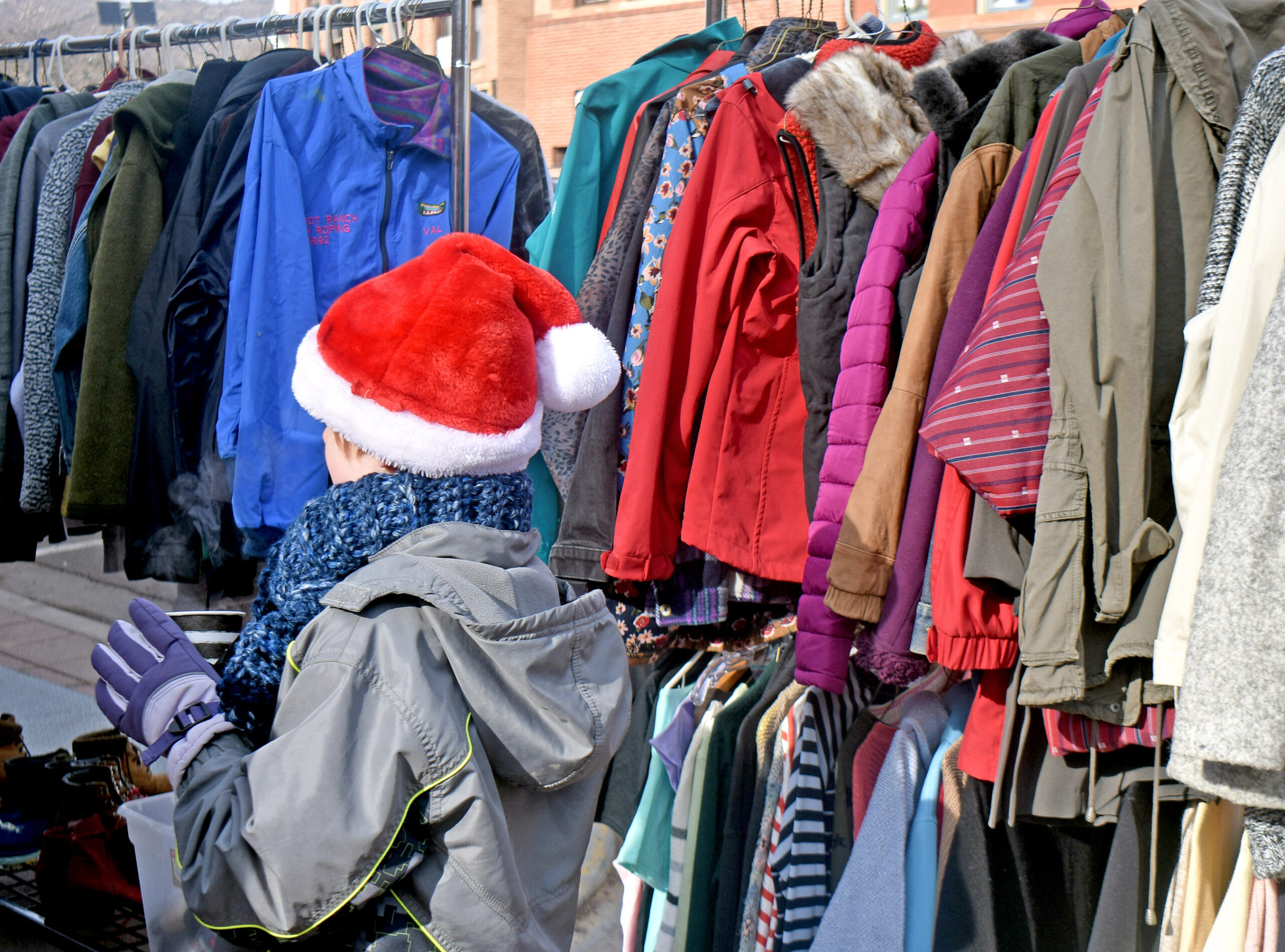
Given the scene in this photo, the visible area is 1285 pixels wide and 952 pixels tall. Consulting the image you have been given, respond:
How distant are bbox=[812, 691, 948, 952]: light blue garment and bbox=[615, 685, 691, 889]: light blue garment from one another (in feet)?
1.42

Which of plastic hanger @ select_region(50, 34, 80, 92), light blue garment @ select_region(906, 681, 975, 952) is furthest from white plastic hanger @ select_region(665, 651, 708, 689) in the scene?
plastic hanger @ select_region(50, 34, 80, 92)

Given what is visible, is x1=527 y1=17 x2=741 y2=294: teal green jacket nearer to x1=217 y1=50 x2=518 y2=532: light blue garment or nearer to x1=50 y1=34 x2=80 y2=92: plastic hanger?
x1=217 y1=50 x2=518 y2=532: light blue garment

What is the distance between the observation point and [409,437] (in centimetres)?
133

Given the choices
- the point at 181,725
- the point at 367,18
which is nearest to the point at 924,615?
the point at 181,725

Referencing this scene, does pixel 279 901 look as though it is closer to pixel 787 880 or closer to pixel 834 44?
pixel 787 880

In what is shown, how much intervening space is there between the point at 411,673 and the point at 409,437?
300 millimetres

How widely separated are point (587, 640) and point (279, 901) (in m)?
0.49

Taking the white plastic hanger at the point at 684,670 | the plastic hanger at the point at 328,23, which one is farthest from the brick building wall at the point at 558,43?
the white plastic hanger at the point at 684,670

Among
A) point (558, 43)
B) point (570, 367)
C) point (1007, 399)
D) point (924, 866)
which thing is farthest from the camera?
point (558, 43)

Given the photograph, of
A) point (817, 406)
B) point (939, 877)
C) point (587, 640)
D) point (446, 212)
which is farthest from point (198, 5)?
point (939, 877)

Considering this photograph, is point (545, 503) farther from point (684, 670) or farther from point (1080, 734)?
point (1080, 734)

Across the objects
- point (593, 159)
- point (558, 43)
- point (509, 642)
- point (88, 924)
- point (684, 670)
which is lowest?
point (88, 924)

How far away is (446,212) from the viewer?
8.41ft

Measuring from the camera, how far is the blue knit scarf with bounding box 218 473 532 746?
1.36m
